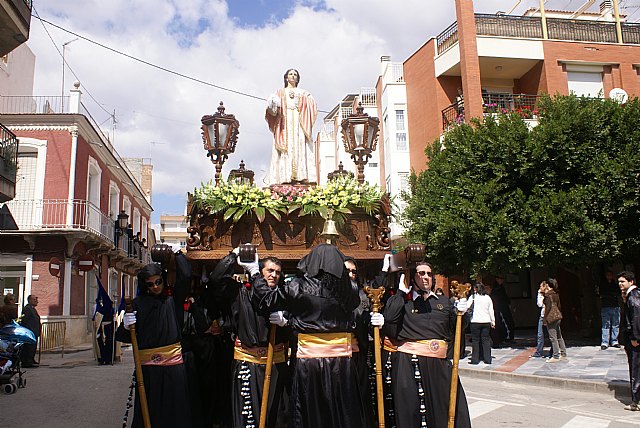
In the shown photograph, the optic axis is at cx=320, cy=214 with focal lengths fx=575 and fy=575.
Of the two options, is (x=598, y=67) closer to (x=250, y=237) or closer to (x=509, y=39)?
(x=509, y=39)

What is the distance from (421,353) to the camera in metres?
5.34

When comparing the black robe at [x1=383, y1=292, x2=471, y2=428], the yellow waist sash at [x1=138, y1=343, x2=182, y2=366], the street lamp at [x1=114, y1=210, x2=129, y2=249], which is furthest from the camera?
the street lamp at [x1=114, y1=210, x2=129, y2=249]

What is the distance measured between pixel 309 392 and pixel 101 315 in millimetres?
11641

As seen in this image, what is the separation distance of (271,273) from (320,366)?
3.54ft

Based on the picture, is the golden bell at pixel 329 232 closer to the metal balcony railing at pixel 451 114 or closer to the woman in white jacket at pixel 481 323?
the woman in white jacket at pixel 481 323

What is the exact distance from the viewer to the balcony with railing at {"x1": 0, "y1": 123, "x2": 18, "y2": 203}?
13.6 metres

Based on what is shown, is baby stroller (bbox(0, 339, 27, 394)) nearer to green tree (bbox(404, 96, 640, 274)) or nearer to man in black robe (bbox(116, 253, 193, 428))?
man in black robe (bbox(116, 253, 193, 428))

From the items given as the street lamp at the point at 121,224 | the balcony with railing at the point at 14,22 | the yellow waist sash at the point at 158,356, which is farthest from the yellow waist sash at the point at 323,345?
the street lamp at the point at 121,224

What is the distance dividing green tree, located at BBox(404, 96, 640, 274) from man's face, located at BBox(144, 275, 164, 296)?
1059cm

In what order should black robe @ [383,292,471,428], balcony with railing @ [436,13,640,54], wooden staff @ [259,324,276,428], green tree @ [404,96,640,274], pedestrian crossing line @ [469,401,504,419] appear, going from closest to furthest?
black robe @ [383,292,471,428], wooden staff @ [259,324,276,428], pedestrian crossing line @ [469,401,504,419], green tree @ [404,96,640,274], balcony with railing @ [436,13,640,54]

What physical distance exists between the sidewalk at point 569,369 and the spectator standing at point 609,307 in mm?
392

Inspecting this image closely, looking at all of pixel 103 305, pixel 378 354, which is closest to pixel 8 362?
pixel 103 305

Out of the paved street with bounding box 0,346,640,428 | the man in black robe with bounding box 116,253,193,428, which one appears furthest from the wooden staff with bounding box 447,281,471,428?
the man in black robe with bounding box 116,253,193,428

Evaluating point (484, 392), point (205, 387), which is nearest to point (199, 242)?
point (205, 387)
